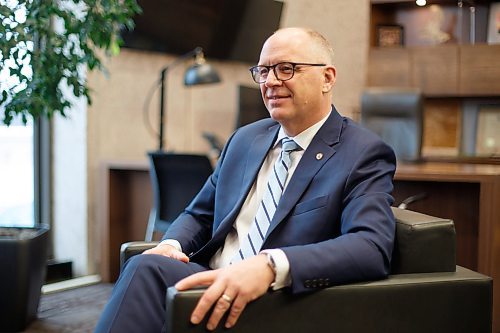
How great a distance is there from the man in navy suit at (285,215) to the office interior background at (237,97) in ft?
6.76

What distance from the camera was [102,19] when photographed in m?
2.82

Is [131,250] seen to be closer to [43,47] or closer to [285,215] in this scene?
[285,215]

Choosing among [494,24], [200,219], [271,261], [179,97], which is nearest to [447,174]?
[200,219]

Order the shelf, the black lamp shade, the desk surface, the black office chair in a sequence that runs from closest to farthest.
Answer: the desk surface, the black office chair, the black lamp shade, the shelf

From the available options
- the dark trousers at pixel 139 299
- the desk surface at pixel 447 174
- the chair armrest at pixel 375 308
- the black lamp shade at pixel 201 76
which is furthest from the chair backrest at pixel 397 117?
the dark trousers at pixel 139 299

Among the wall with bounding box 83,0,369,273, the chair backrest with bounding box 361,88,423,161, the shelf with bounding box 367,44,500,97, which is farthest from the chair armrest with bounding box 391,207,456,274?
the shelf with bounding box 367,44,500,97

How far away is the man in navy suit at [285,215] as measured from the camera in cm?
145

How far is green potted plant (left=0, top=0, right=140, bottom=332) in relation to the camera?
2.69 m

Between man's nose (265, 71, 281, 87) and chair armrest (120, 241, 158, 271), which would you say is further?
chair armrest (120, 241, 158, 271)

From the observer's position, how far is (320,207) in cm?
170

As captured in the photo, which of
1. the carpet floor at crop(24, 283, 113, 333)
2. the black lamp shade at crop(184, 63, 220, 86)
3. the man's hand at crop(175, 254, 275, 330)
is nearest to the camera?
the man's hand at crop(175, 254, 275, 330)

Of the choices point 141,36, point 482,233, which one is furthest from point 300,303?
point 141,36

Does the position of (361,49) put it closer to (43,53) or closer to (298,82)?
(43,53)

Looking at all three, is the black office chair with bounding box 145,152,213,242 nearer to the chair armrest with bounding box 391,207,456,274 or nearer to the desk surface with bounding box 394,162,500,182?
the desk surface with bounding box 394,162,500,182
